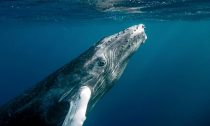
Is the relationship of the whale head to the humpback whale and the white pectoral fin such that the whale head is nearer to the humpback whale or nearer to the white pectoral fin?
the humpback whale

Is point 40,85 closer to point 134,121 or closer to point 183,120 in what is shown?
point 134,121

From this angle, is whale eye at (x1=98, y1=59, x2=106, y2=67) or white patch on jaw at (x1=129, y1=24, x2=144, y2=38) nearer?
whale eye at (x1=98, y1=59, x2=106, y2=67)

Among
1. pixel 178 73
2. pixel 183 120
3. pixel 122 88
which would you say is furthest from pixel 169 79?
pixel 183 120

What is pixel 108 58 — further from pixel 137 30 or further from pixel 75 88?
pixel 75 88

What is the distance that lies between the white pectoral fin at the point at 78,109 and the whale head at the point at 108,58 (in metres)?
0.44

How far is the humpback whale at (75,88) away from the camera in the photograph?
5.48 metres

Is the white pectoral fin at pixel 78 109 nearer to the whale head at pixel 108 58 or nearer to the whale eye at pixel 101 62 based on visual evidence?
the whale head at pixel 108 58

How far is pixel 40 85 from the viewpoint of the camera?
609 cm

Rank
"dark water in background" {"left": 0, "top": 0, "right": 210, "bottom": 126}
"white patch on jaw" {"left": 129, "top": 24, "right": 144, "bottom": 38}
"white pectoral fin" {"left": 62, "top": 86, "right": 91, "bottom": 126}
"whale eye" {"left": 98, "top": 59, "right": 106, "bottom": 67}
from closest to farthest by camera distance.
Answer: "white pectoral fin" {"left": 62, "top": 86, "right": 91, "bottom": 126} < "whale eye" {"left": 98, "top": 59, "right": 106, "bottom": 67} < "white patch on jaw" {"left": 129, "top": 24, "right": 144, "bottom": 38} < "dark water in background" {"left": 0, "top": 0, "right": 210, "bottom": 126}

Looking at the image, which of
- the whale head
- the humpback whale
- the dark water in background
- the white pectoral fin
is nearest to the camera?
the white pectoral fin

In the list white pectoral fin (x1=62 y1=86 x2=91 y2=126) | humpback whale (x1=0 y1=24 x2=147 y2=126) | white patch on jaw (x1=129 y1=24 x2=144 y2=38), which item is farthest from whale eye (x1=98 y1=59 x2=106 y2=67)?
white patch on jaw (x1=129 y1=24 x2=144 y2=38)

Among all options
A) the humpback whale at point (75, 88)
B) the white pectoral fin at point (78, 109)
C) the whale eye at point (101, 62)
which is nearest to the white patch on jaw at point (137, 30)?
the humpback whale at point (75, 88)

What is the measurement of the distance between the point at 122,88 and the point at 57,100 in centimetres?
7593

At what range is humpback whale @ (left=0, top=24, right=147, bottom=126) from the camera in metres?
5.48
